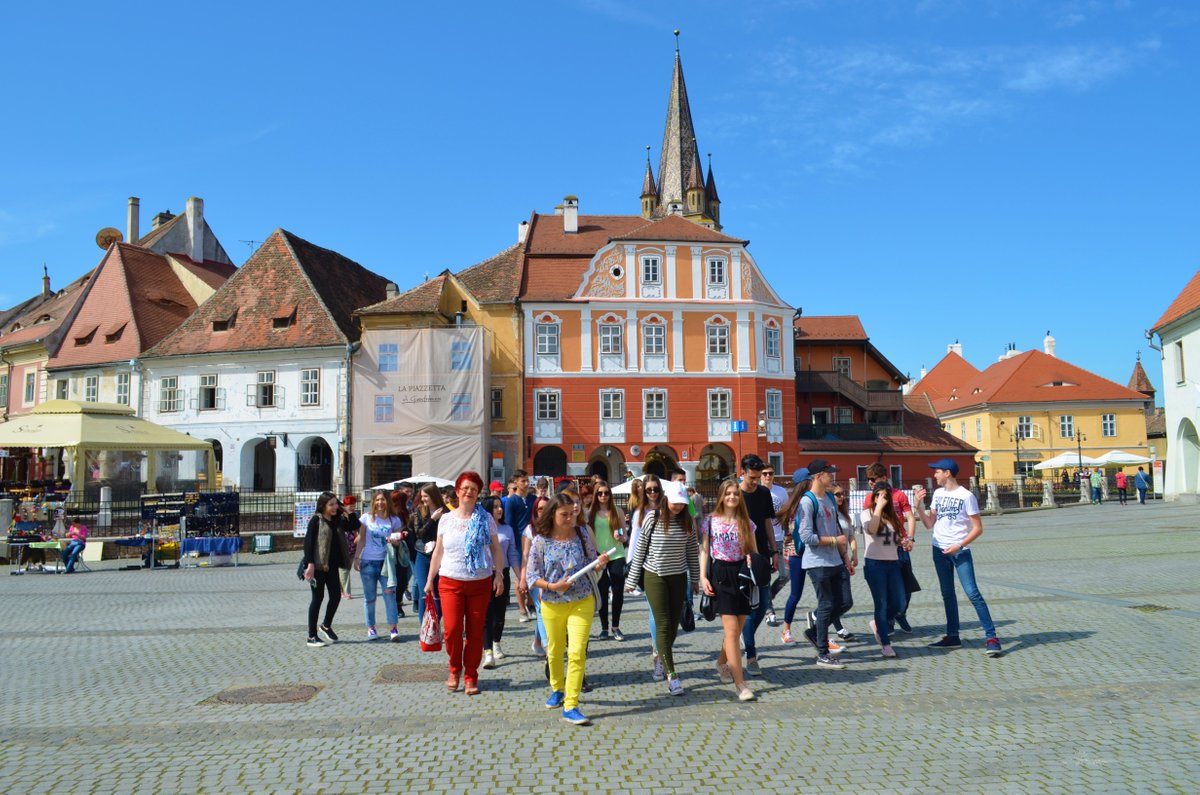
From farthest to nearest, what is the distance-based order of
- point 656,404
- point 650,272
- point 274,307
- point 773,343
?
point 773,343 < point 274,307 < point 650,272 < point 656,404

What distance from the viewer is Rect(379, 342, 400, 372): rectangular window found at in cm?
4003

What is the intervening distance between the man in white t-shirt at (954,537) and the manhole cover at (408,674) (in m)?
4.69

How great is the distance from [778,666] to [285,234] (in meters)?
40.9

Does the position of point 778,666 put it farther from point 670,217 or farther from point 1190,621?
point 670,217

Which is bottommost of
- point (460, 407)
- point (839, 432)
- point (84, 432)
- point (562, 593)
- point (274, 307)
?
point (562, 593)

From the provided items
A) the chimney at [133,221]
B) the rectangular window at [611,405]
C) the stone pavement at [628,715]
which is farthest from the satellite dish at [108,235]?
the stone pavement at [628,715]

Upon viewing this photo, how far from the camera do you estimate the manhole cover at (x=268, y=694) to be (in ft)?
25.4

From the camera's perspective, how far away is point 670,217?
4425 cm

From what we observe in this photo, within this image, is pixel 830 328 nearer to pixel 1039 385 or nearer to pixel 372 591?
pixel 1039 385

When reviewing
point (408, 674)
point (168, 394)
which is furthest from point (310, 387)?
point (408, 674)

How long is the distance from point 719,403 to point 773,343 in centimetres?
395

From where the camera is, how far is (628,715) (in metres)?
7.16

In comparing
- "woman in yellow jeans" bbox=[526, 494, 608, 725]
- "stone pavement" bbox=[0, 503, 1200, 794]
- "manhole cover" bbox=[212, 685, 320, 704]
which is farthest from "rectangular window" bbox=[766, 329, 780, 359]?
"manhole cover" bbox=[212, 685, 320, 704]

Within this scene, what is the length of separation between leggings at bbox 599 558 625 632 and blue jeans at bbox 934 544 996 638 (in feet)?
10.9
